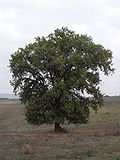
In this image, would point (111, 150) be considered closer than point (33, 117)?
Yes

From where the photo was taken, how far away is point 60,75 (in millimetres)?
45875

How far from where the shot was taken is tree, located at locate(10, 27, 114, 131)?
4488 cm

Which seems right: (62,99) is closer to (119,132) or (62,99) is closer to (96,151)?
(119,132)

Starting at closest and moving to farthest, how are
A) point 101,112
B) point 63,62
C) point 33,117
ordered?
1. point 63,62
2. point 33,117
3. point 101,112

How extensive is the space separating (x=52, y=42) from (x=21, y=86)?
6.02 m

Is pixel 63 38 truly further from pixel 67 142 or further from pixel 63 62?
pixel 67 142

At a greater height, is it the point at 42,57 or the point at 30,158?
the point at 42,57

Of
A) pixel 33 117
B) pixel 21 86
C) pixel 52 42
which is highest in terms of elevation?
pixel 52 42

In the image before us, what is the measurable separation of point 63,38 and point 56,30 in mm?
1459

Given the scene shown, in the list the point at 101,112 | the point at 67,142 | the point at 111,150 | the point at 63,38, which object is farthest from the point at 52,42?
the point at 101,112

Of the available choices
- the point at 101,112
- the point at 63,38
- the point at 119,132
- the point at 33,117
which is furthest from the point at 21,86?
the point at 101,112

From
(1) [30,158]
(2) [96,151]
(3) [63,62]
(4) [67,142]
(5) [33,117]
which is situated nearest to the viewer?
(1) [30,158]

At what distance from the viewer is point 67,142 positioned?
32.6 m

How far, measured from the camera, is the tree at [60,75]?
→ 44.9 meters
